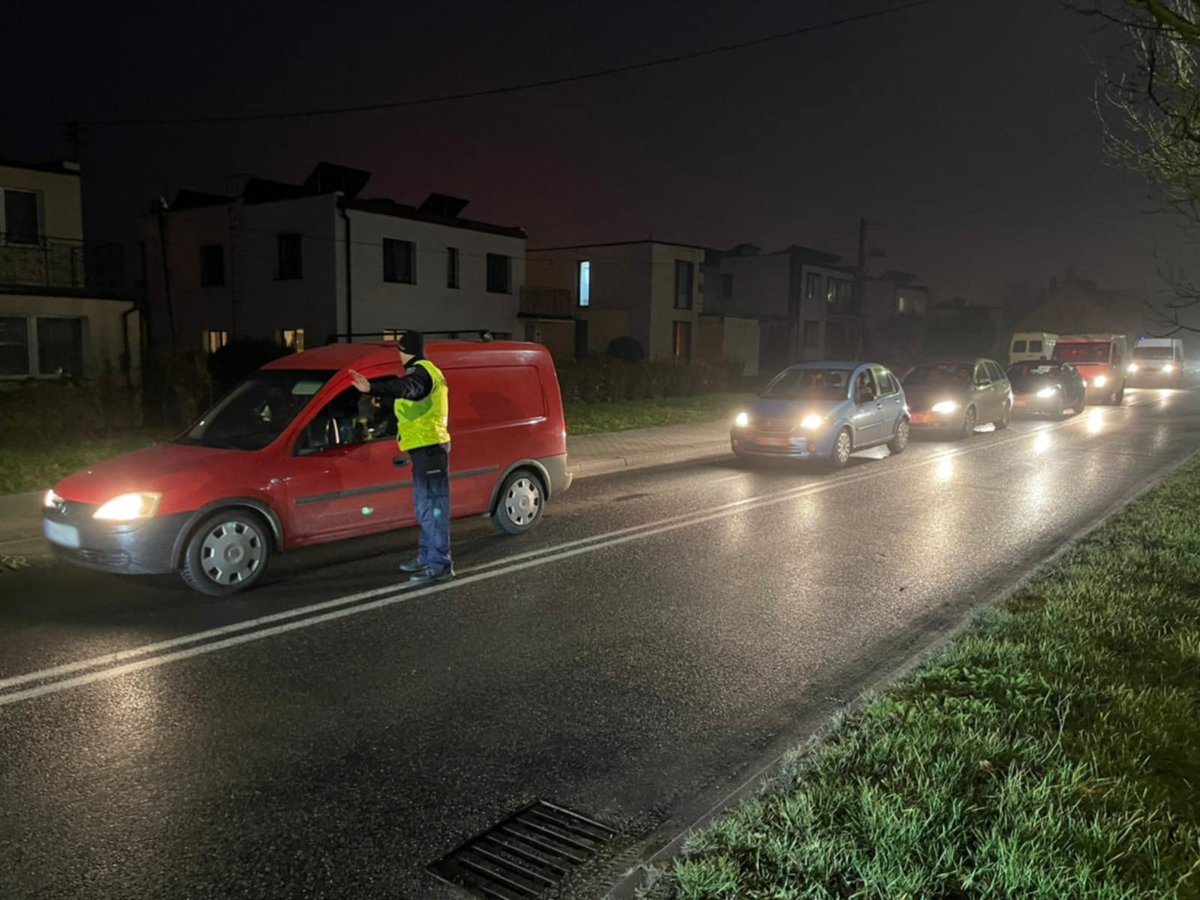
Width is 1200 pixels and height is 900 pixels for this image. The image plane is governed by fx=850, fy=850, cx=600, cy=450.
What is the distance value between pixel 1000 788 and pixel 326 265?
88.2 feet

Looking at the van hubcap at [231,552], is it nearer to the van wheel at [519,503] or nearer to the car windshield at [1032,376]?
the van wheel at [519,503]

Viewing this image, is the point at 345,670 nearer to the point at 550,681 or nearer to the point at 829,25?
the point at 550,681

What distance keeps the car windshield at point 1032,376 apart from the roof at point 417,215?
18.7m

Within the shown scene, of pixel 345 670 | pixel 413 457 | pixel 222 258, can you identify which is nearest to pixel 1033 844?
pixel 345 670

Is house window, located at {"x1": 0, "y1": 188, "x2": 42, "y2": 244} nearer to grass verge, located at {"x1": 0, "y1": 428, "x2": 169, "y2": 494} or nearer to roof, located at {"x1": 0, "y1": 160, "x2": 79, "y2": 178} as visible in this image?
roof, located at {"x1": 0, "y1": 160, "x2": 79, "y2": 178}

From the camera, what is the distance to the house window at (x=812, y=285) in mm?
53938

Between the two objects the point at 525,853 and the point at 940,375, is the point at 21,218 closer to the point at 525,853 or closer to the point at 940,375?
A: the point at 940,375

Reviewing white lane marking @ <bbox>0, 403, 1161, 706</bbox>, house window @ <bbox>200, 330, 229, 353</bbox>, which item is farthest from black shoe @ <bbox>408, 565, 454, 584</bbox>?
house window @ <bbox>200, 330, 229, 353</bbox>

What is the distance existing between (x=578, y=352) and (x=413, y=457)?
32774 mm

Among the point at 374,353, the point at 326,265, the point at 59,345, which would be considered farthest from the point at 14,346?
the point at 374,353

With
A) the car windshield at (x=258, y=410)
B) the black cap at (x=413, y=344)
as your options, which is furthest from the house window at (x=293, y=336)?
the black cap at (x=413, y=344)

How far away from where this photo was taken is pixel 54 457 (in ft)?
39.1

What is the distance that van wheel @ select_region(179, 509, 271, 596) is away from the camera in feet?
20.8

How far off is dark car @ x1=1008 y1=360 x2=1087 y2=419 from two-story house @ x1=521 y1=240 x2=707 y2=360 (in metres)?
20.6
